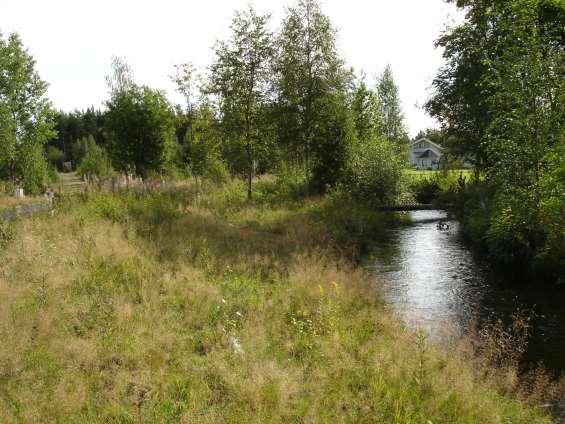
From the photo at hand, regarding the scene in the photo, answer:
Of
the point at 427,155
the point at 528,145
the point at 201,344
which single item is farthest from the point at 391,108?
the point at 201,344

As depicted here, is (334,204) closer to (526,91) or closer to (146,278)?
(526,91)

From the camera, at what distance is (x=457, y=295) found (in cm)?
1209

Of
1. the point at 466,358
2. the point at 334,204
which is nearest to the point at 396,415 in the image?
the point at 466,358

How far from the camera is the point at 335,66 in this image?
85.5 ft

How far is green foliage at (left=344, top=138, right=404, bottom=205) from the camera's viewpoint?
26.5 m

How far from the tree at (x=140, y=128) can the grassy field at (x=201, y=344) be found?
64.8ft

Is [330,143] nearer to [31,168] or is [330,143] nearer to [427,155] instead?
[31,168]

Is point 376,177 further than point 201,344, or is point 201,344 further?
point 376,177

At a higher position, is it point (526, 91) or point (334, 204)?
point (526, 91)

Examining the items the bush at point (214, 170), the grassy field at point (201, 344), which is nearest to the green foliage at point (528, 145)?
the grassy field at point (201, 344)

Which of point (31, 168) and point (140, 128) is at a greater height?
point (140, 128)

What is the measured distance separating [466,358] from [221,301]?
4.80 metres

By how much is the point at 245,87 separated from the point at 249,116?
1.71m

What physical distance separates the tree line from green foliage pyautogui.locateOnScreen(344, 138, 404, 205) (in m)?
0.09
